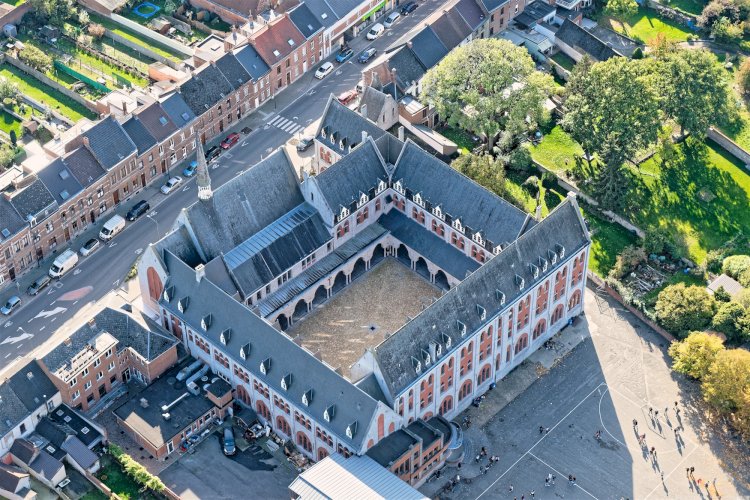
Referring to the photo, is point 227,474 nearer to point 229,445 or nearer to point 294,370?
point 229,445

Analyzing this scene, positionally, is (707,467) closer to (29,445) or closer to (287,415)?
(287,415)

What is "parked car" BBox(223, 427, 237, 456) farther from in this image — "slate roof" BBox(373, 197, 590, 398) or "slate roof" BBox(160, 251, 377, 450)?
"slate roof" BBox(373, 197, 590, 398)

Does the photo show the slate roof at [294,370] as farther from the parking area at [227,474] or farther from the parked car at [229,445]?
the parking area at [227,474]

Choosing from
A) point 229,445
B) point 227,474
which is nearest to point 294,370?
point 229,445

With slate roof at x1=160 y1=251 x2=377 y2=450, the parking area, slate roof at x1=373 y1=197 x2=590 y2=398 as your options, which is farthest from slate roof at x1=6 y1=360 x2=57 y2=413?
slate roof at x1=373 y1=197 x2=590 y2=398

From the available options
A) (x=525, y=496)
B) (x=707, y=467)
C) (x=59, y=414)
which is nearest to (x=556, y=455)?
(x=525, y=496)

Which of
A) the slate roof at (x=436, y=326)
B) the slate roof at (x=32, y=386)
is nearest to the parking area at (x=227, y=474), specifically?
the slate roof at (x=32, y=386)
